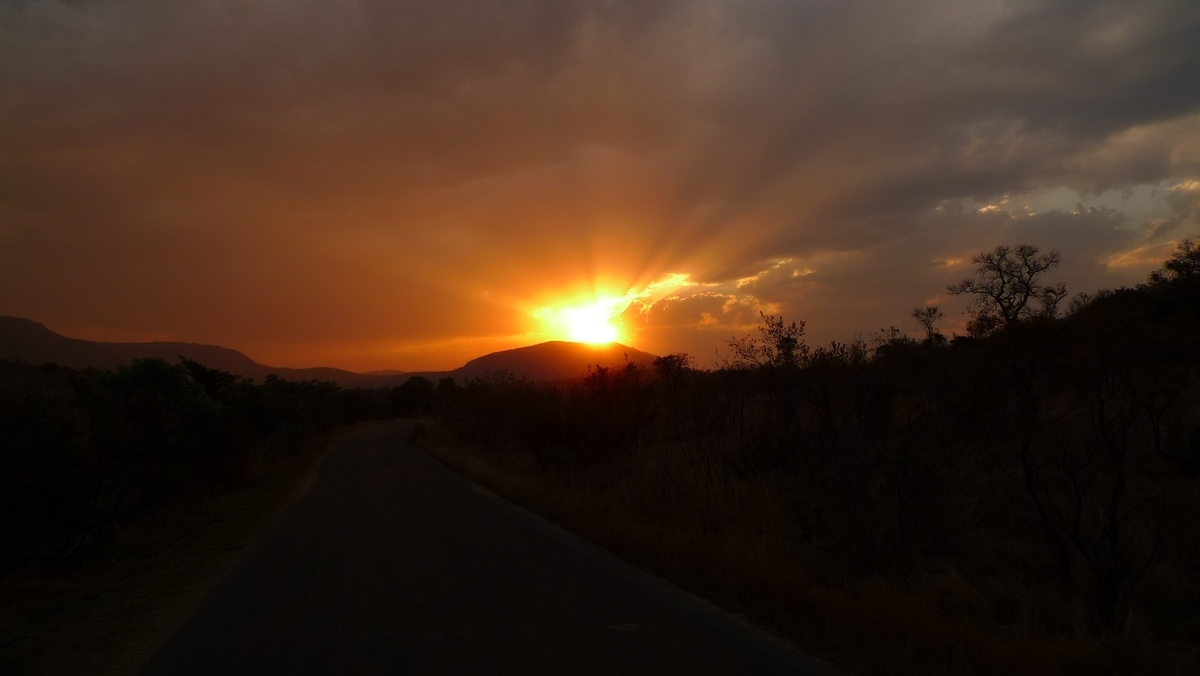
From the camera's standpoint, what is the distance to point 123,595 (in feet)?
31.2

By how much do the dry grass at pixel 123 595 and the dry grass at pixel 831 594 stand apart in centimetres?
576

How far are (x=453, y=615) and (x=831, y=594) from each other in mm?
3957

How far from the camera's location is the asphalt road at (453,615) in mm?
5948

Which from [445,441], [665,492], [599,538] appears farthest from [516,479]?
[445,441]

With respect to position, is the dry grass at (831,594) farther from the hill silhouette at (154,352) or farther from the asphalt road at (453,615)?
the hill silhouette at (154,352)

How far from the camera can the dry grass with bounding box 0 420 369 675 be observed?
687 cm

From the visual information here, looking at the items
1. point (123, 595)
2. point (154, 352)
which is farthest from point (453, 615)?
point (154, 352)

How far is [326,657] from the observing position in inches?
244

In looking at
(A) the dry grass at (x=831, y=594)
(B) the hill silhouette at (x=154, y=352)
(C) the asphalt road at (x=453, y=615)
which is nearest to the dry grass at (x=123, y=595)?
(C) the asphalt road at (x=453, y=615)

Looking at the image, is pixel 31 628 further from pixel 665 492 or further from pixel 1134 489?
pixel 1134 489

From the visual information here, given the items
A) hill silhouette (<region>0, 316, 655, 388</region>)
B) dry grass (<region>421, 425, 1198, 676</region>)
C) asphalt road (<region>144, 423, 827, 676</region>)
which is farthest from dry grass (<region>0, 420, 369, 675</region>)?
hill silhouette (<region>0, 316, 655, 388</region>)

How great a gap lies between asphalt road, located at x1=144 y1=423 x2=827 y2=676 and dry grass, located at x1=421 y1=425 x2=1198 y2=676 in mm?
503

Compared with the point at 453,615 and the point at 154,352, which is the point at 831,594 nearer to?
the point at 453,615

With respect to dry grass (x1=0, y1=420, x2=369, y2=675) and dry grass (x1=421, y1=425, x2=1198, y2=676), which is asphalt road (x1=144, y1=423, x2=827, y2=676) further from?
dry grass (x1=421, y1=425, x2=1198, y2=676)
